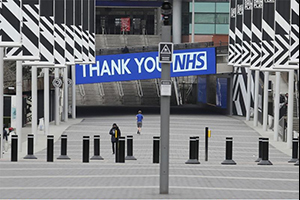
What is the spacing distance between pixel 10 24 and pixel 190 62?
3221cm

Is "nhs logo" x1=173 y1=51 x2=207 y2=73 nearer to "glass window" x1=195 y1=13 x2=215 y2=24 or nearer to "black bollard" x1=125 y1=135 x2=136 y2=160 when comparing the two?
"black bollard" x1=125 y1=135 x2=136 y2=160

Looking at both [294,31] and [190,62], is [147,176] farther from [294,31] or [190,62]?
[190,62]

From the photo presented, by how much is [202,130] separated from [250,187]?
24508mm

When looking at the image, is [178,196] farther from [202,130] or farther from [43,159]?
[202,130]

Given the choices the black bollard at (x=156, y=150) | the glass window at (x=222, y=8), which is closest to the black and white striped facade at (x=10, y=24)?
the black bollard at (x=156, y=150)

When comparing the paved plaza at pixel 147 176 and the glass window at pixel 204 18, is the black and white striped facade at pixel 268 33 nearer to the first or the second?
the paved plaza at pixel 147 176

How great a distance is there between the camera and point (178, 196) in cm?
1457

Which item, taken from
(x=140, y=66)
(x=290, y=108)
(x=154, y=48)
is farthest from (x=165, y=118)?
(x=154, y=48)

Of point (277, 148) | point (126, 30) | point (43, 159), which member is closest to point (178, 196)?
point (43, 159)

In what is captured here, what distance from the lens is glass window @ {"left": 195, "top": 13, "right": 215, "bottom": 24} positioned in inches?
3329

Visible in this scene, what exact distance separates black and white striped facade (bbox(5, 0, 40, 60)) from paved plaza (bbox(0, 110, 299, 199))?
10.1ft

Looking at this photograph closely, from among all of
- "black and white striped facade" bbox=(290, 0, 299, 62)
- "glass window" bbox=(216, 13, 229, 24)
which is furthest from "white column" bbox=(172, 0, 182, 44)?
"black and white striped facade" bbox=(290, 0, 299, 62)

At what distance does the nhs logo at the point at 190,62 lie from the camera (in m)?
52.9

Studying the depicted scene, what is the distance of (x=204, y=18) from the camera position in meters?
84.6
